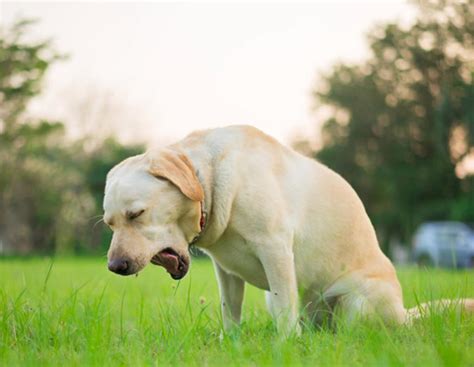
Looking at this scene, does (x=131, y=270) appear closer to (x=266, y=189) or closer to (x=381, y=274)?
(x=266, y=189)

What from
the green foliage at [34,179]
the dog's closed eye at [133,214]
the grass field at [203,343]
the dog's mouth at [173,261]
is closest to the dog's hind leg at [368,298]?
the grass field at [203,343]

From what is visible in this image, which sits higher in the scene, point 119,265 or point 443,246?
point 119,265

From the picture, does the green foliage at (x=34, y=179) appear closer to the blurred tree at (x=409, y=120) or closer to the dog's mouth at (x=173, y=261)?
the blurred tree at (x=409, y=120)

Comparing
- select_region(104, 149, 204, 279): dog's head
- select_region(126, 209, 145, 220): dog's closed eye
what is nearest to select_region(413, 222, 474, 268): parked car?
select_region(104, 149, 204, 279): dog's head

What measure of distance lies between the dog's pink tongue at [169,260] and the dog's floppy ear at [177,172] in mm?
416

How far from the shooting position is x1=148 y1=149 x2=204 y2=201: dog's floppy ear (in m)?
3.86

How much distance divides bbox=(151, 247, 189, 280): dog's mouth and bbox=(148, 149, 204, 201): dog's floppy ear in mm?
412

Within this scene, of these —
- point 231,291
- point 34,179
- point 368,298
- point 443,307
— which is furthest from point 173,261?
point 34,179

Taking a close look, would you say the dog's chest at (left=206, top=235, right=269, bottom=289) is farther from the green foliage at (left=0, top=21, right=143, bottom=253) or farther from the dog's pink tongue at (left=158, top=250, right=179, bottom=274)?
the green foliage at (left=0, top=21, right=143, bottom=253)

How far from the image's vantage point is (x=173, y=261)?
406 centimetres

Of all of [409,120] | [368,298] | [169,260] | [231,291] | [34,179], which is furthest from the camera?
[409,120]

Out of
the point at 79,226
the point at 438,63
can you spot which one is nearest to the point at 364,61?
the point at 438,63

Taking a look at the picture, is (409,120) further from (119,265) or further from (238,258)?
(119,265)

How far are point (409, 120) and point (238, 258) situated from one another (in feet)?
102
